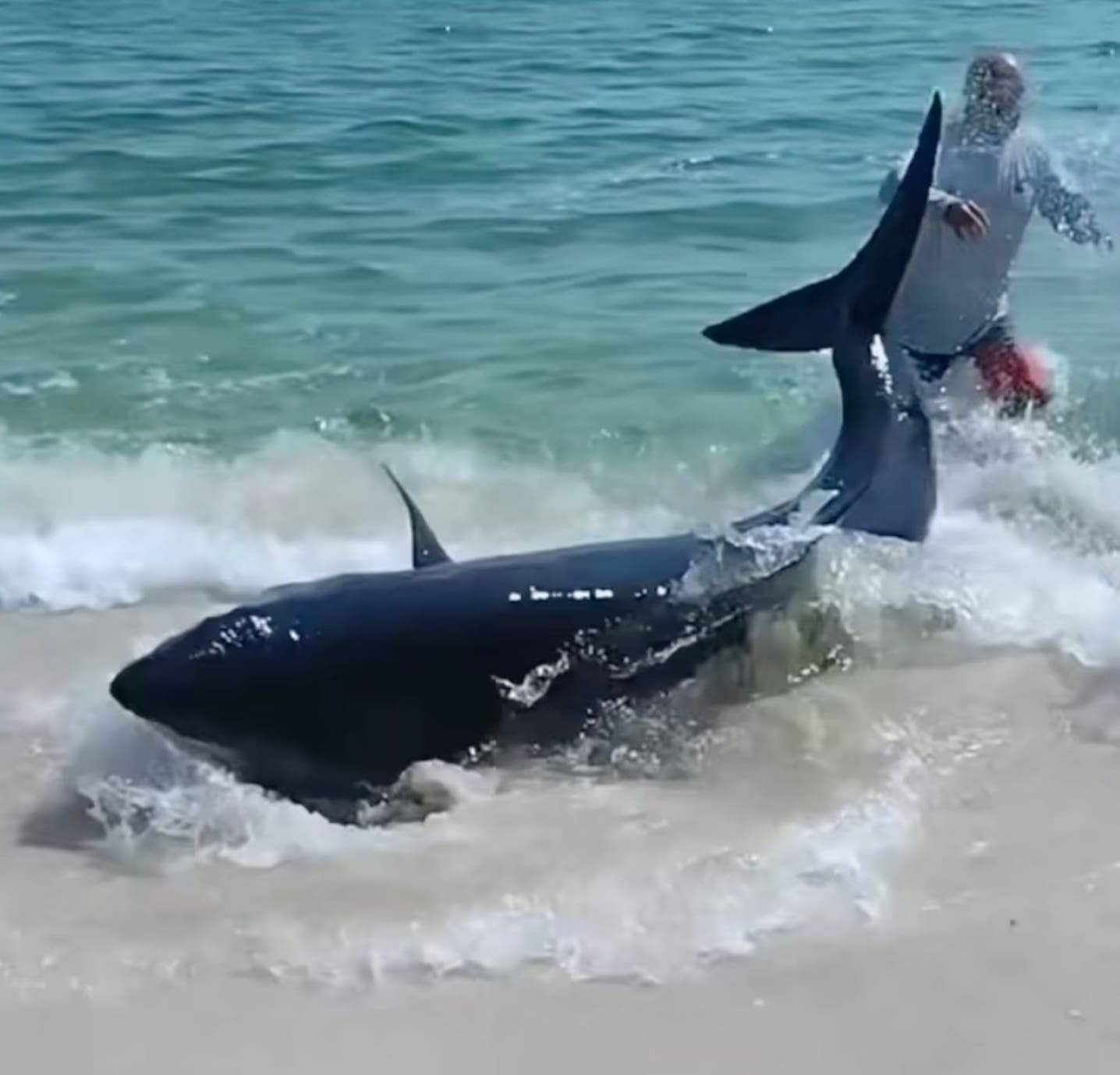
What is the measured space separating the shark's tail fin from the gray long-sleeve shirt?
2.41ft

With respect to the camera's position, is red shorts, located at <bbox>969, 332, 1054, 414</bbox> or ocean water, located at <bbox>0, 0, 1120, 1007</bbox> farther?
red shorts, located at <bbox>969, 332, 1054, 414</bbox>

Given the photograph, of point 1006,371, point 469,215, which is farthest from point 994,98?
point 469,215

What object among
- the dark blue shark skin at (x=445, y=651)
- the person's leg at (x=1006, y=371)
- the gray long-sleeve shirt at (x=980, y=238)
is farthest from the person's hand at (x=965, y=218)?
the dark blue shark skin at (x=445, y=651)

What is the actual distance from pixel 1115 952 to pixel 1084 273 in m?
8.00

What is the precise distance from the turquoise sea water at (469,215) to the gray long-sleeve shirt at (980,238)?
128cm

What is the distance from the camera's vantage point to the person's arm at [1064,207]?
29.6 feet

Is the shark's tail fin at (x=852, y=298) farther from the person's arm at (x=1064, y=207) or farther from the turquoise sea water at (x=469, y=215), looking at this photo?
the turquoise sea water at (x=469, y=215)

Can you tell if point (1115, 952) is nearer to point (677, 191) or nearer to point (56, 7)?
point (677, 191)

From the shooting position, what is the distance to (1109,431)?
9.91 m

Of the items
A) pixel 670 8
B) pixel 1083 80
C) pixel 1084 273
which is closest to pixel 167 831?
pixel 1084 273

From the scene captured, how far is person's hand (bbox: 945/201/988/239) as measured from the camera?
8.77 metres

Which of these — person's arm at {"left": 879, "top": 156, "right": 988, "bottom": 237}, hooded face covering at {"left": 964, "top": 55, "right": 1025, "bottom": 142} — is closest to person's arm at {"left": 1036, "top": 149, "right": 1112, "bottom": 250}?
hooded face covering at {"left": 964, "top": 55, "right": 1025, "bottom": 142}

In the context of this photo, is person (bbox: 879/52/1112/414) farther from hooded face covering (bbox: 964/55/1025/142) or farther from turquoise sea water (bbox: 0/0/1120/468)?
turquoise sea water (bbox: 0/0/1120/468)

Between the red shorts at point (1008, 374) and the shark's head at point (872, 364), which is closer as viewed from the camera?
the shark's head at point (872, 364)
